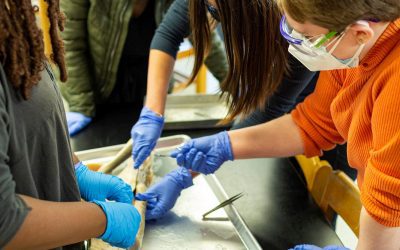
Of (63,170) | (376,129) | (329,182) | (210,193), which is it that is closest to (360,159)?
(376,129)

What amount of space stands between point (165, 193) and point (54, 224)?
515mm

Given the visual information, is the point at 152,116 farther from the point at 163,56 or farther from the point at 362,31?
the point at 362,31

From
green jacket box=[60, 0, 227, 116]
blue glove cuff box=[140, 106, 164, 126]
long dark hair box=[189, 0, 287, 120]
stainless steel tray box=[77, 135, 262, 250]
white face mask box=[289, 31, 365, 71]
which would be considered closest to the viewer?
white face mask box=[289, 31, 365, 71]

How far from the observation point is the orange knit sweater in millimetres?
711

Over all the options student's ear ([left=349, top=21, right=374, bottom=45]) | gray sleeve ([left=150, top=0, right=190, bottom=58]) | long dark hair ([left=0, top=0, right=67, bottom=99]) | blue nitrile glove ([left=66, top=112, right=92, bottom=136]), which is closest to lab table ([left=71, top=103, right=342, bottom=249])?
blue nitrile glove ([left=66, top=112, right=92, bottom=136])

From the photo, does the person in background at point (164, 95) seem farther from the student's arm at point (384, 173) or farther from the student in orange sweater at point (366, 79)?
the student's arm at point (384, 173)

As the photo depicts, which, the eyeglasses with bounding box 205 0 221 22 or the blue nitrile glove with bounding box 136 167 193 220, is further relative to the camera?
the blue nitrile glove with bounding box 136 167 193 220

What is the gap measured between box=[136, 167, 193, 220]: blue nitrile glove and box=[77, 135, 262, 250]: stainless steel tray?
0.03 meters

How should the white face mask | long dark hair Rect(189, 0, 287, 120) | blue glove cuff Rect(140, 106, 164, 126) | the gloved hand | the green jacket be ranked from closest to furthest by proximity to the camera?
the white face mask < long dark hair Rect(189, 0, 287, 120) < the gloved hand < blue glove cuff Rect(140, 106, 164, 126) < the green jacket

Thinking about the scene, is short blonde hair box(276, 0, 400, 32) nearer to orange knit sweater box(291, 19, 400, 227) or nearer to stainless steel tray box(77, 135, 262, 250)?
orange knit sweater box(291, 19, 400, 227)

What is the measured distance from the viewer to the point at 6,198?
57 centimetres

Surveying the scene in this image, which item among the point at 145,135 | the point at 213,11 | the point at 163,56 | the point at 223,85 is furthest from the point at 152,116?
the point at 213,11

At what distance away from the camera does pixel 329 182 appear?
3.83ft

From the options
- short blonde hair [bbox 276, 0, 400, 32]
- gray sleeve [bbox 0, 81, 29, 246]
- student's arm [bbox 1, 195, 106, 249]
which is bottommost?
student's arm [bbox 1, 195, 106, 249]
